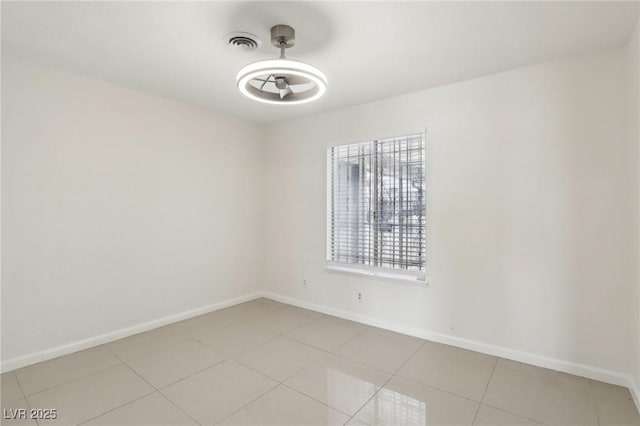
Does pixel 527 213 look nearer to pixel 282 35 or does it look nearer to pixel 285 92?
pixel 285 92

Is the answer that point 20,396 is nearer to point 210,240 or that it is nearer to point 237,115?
point 210,240

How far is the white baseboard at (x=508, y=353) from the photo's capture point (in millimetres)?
2375

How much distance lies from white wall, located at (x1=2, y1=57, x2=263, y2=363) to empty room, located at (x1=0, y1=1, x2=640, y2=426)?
0.8 inches

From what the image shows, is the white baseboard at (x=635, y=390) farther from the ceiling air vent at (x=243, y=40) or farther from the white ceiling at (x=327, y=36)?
the ceiling air vent at (x=243, y=40)

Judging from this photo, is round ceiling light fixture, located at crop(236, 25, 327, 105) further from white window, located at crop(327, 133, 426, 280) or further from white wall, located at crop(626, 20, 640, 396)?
white wall, located at crop(626, 20, 640, 396)

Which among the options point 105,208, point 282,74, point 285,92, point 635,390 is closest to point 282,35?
point 282,74

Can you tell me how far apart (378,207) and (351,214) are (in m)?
0.40

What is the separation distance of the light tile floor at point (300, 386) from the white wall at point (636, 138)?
0.47 m

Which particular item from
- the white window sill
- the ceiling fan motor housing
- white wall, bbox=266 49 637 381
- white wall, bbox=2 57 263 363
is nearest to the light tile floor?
white wall, bbox=266 49 637 381

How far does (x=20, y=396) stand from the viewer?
2.24 meters

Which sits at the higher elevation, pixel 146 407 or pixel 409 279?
pixel 409 279

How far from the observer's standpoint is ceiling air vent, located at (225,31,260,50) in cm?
224

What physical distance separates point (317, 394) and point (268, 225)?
2.80m

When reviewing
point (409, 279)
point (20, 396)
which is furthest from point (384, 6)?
point (20, 396)
